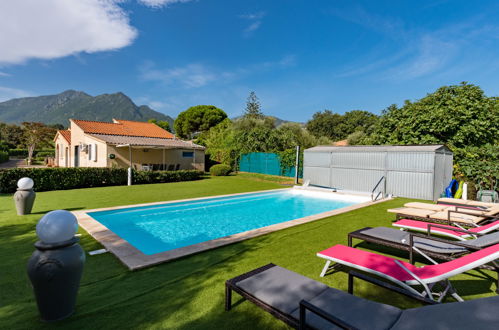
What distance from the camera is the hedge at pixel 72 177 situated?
38.6ft

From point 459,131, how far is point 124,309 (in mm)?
19600

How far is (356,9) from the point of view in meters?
18.0

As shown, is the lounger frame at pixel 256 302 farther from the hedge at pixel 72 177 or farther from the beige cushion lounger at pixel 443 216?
the hedge at pixel 72 177

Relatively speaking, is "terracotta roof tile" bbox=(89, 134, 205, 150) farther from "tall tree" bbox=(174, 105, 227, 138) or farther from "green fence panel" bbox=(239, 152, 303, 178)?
"tall tree" bbox=(174, 105, 227, 138)

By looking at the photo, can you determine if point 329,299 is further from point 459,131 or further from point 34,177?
point 459,131

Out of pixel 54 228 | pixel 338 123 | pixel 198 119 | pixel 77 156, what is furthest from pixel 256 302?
pixel 338 123

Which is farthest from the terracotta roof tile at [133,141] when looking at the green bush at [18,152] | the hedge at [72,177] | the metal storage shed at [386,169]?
the green bush at [18,152]

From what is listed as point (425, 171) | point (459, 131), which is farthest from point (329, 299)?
point (459, 131)

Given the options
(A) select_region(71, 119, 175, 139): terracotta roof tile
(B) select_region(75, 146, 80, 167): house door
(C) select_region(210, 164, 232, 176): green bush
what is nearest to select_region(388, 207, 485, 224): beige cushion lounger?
(C) select_region(210, 164, 232, 176): green bush

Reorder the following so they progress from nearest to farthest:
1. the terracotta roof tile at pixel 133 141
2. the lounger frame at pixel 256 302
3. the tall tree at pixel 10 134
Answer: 1. the lounger frame at pixel 256 302
2. the terracotta roof tile at pixel 133 141
3. the tall tree at pixel 10 134

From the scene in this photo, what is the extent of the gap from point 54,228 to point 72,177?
13.2 meters

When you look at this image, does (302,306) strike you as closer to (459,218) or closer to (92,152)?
(459,218)

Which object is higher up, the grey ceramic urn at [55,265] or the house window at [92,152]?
the house window at [92,152]

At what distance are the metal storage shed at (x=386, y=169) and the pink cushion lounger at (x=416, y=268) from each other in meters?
10.2
